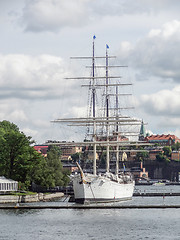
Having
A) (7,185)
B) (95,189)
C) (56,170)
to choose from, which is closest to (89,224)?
(95,189)

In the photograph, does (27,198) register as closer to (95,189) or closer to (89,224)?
(95,189)

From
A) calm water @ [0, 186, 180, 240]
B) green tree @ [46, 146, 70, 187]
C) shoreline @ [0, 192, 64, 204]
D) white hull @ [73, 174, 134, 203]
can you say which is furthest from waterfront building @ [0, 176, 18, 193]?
green tree @ [46, 146, 70, 187]

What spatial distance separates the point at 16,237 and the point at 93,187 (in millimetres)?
→ 55883

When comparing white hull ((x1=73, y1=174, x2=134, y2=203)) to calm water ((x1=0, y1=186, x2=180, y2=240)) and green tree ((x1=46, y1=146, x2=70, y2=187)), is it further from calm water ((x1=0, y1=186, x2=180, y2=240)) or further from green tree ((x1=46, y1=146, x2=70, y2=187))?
green tree ((x1=46, y1=146, x2=70, y2=187))

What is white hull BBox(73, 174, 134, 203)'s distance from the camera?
416 ft

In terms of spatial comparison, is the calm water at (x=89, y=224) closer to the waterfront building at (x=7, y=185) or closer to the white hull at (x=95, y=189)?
the white hull at (x=95, y=189)

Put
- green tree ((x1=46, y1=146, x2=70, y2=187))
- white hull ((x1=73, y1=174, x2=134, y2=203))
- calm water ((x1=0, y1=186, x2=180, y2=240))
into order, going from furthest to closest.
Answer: green tree ((x1=46, y1=146, x2=70, y2=187)), white hull ((x1=73, y1=174, x2=134, y2=203)), calm water ((x1=0, y1=186, x2=180, y2=240))

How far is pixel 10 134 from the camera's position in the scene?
455ft

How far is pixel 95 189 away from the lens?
129875 millimetres

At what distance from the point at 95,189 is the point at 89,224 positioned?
141ft

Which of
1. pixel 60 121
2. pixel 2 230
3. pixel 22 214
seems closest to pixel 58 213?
pixel 22 214

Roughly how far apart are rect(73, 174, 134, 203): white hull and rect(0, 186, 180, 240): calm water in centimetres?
1950

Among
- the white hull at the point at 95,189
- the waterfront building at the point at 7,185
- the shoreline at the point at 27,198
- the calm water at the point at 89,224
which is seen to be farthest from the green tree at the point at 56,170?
the calm water at the point at 89,224

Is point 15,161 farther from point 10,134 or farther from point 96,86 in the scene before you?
point 96,86
